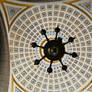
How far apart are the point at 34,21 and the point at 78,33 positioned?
4.11 meters

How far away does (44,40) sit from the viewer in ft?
36.3

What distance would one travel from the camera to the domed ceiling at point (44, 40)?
28.0 feet

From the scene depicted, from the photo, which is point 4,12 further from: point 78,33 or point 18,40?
point 78,33

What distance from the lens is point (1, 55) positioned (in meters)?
7.51

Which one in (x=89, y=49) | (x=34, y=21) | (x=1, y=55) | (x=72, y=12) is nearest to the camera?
(x=1, y=55)

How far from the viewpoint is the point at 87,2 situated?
7.85 meters

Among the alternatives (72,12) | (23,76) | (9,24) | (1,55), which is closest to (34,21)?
(9,24)

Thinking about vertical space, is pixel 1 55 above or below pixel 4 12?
below

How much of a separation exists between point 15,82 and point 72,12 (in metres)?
8.18

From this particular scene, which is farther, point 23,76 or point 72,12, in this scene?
point 23,76

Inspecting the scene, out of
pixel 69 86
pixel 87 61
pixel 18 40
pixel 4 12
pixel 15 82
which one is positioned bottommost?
pixel 69 86

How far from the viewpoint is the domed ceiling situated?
28.0ft

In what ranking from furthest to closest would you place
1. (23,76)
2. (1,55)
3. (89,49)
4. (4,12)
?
(23,76)
(89,49)
(4,12)
(1,55)

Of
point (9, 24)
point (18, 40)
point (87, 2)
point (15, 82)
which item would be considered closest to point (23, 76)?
point (15, 82)
